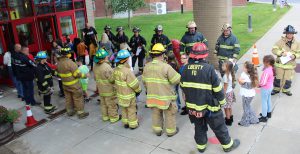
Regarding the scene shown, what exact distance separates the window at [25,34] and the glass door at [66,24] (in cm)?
120

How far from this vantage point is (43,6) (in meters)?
11.5

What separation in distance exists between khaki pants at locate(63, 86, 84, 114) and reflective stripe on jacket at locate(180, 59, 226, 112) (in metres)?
3.22

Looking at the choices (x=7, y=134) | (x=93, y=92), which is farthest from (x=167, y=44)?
(x=7, y=134)

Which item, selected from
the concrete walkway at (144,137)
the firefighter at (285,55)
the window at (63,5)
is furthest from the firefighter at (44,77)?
the firefighter at (285,55)

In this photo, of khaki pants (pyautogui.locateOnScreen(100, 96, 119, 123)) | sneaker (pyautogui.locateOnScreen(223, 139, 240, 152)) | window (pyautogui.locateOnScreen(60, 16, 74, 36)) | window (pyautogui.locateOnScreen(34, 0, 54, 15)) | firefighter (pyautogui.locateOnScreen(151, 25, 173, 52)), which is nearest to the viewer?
sneaker (pyautogui.locateOnScreen(223, 139, 240, 152))

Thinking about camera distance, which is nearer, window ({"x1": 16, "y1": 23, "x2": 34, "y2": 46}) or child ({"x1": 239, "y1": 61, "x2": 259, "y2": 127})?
child ({"x1": 239, "y1": 61, "x2": 259, "y2": 127})

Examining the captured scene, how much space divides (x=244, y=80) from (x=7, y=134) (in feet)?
17.4

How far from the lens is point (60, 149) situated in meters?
6.39

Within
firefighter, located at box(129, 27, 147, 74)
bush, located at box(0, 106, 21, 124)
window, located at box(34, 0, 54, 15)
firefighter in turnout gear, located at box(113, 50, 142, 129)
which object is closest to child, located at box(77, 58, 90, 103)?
firefighter in turnout gear, located at box(113, 50, 142, 129)

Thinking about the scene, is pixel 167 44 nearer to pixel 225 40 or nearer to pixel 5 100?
pixel 225 40

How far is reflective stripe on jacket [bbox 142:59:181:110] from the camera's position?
596cm

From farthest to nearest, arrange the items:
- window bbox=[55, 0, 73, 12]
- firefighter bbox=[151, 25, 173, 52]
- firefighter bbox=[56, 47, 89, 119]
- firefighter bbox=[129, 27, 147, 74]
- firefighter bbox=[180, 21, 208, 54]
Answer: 1. window bbox=[55, 0, 73, 12]
2. firefighter bbox=[129, 27, 147, 74]
3. firefighter bbox=[151, 25, 173, 52]
4. firefighter bbox=[180, 21, 208, 54]
5. firefighter bbox=[56, 47, 89, 119]

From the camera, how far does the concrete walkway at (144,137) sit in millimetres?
5914

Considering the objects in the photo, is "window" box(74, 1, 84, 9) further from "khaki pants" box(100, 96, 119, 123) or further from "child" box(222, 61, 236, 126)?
"child" box(222, 61, 236, 126)
